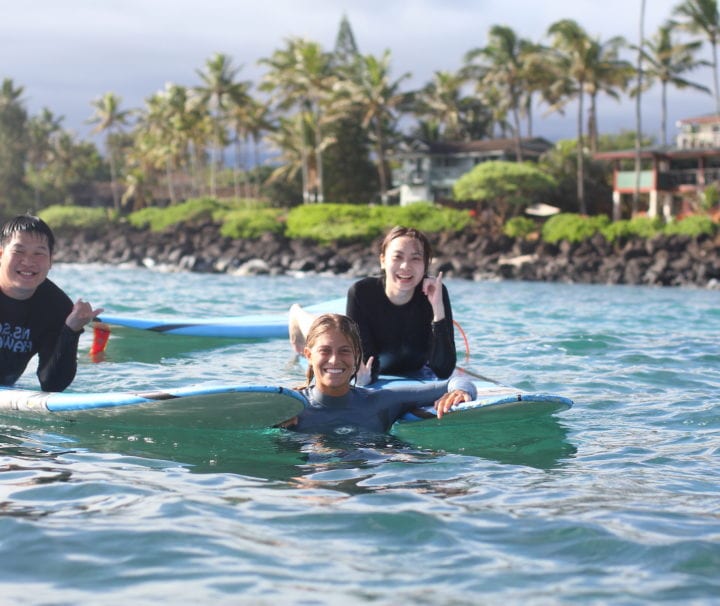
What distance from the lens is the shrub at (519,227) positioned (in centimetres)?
3825

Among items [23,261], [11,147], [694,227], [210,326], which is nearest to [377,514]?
[23,261]

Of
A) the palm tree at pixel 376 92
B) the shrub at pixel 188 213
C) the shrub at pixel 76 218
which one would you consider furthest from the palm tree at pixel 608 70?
the shrub at pixel 76 218

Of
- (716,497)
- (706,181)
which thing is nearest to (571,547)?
(716,497)

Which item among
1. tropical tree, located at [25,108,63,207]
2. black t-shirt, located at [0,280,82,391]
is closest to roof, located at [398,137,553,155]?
tropical tree, located at [25,108,63,207]

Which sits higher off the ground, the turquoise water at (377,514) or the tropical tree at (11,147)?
the tropical tree at (11,147)

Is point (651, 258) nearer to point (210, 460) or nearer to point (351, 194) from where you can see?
point (351, 194)

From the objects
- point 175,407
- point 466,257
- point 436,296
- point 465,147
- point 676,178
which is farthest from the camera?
point 465,147

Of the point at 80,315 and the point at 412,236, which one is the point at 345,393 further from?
the point at 80,315

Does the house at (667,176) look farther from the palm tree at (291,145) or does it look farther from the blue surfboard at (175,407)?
the blue surfboard at (175,407)

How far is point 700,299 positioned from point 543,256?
38.3 ft

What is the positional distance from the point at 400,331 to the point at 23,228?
2251mm

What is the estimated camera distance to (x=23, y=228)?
210 inches

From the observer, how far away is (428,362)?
6176mm

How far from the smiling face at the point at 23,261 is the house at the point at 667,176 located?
37.5m
